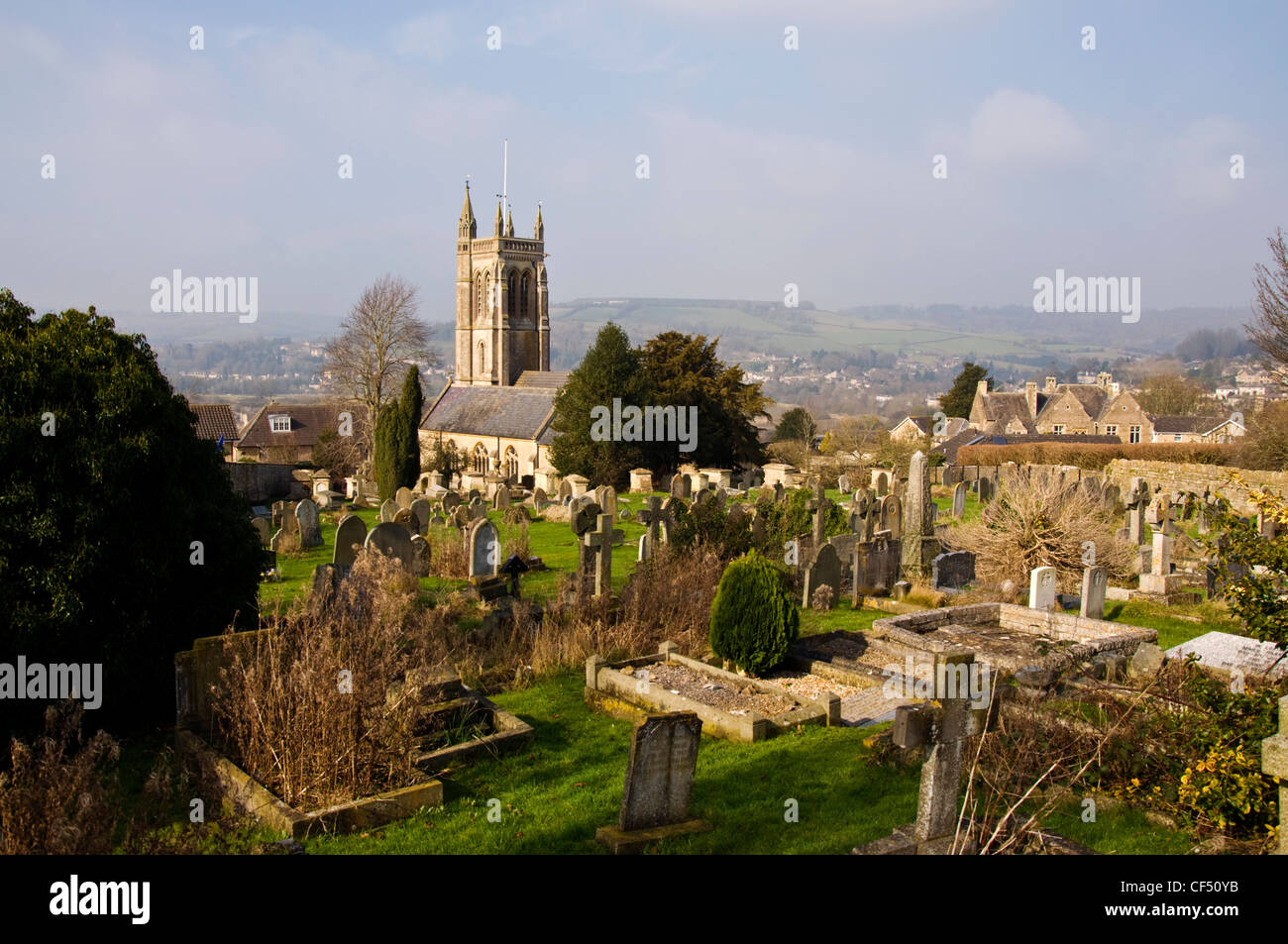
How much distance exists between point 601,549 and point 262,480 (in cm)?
1906

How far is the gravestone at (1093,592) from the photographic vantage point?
12328 millimetres

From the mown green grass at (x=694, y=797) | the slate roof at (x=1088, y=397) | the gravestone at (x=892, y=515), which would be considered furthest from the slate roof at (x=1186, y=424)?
the mown green grass at (x=694, y=797)

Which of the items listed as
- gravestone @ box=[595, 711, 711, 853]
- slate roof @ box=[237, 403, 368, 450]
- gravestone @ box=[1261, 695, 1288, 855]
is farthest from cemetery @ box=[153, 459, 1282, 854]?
slate roof @ box=[237, 403, 368, 450]

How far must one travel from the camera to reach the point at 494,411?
46.4m

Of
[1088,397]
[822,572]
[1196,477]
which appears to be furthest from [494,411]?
[1088,397]

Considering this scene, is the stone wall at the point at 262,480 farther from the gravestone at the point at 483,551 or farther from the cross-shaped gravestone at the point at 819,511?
the cross-shaped gravestone at the point at 819,511

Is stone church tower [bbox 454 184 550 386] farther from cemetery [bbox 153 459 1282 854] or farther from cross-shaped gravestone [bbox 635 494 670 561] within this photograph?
cross-shaped gravestone [bbox 635 494 670 561]

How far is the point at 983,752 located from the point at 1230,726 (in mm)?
1578

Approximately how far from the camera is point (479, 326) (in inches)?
2692

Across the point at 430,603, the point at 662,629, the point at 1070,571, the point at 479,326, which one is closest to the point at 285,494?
the point at 430,603

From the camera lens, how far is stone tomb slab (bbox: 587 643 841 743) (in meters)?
8.44

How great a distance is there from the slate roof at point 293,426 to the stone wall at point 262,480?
19.4 m

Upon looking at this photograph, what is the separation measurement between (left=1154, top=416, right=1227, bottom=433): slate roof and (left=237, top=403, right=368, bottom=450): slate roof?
145ft
